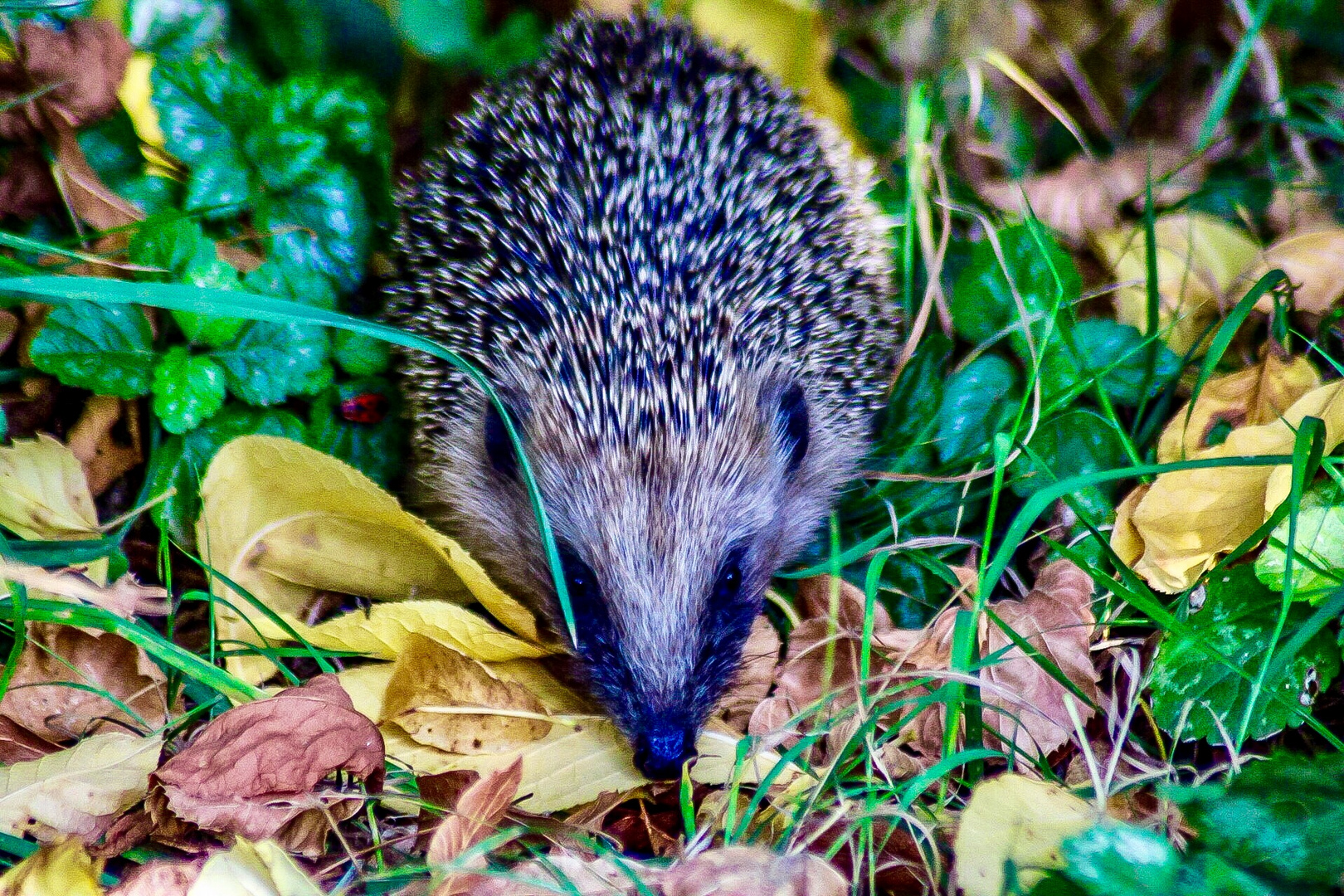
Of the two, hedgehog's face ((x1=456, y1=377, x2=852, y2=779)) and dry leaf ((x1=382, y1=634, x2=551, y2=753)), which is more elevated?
hedgehog's face ((x1=456, y1=377, x2=852, y2=779))

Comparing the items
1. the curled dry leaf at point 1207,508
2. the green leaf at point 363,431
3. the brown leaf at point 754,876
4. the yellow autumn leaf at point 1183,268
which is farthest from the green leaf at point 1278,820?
the green leaf at point 363,431

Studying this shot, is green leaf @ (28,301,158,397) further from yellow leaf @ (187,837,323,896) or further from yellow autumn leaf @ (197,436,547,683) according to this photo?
yellow leaf @ (187,837,323,896)

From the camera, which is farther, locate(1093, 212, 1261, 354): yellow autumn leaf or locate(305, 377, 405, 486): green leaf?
locate(1093, 212, 1261, 354): yellow autumn leaf

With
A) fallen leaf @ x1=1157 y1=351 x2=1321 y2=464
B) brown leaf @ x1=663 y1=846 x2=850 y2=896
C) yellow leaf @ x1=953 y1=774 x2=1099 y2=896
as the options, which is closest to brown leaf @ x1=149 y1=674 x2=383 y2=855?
brown leaf @ x1=663 y1=846 x2=850 y2=896

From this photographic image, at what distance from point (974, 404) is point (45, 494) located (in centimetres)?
225

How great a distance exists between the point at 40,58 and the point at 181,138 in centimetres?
36

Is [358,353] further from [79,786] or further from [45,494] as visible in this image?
[79,786]

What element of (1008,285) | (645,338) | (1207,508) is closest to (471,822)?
(645,338)

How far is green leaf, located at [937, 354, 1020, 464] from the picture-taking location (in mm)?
2820

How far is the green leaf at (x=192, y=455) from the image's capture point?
2.54 m

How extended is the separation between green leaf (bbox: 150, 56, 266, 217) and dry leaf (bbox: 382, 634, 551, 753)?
1.37 meters

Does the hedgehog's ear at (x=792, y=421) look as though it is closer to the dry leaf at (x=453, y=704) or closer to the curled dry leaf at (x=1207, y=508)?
the curled dry leaf at (x=1207, y=508)

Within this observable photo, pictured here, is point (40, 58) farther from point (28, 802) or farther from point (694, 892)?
point (694, 892)

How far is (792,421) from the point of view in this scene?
9.25 ft
